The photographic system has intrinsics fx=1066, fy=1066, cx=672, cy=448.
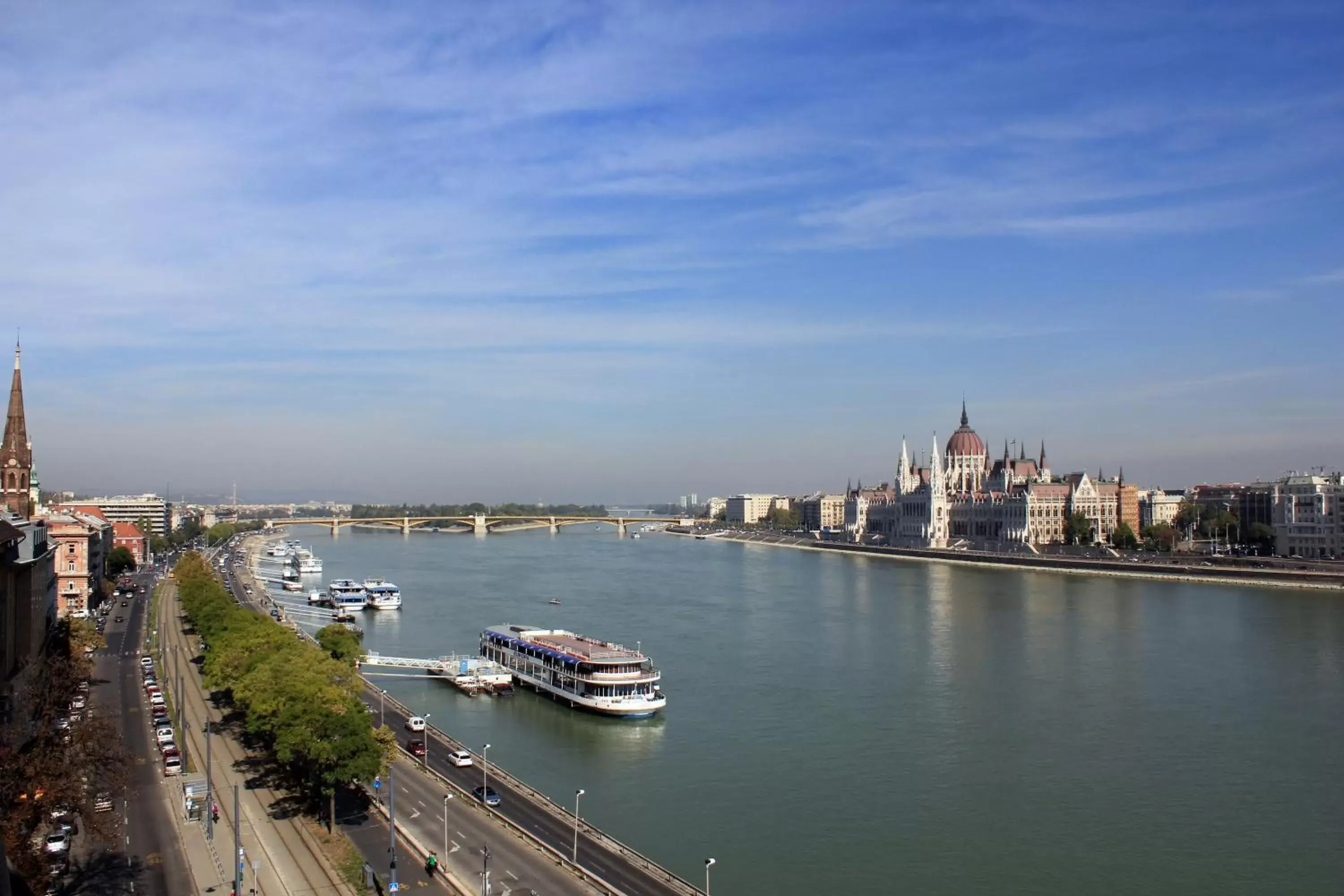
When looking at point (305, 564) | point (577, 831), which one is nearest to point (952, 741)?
point (577, 831)

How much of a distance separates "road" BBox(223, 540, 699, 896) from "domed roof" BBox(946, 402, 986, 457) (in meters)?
76.7

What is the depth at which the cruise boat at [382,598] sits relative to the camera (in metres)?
39.2

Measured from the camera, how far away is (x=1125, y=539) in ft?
208

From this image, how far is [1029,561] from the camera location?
198 feet

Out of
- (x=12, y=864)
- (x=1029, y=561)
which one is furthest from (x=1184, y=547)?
(x=12, y=864)

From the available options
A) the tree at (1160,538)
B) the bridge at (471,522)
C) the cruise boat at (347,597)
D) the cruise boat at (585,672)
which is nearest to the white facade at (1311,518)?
the tree at (1160,538)

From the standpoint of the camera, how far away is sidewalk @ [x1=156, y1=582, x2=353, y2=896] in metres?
11.2

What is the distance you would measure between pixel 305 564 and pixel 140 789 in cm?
4571

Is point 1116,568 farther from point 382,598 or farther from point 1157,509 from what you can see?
point 382,598

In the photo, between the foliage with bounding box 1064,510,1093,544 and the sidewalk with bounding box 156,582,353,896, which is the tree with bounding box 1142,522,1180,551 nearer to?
the foliage with bounding box 1064,510,1093,544

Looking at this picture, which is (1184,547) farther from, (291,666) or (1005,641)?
(291,666)

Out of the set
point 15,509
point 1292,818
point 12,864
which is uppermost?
point 15,509

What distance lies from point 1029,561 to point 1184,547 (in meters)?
9.69

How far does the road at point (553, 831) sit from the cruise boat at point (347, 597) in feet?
74.7
